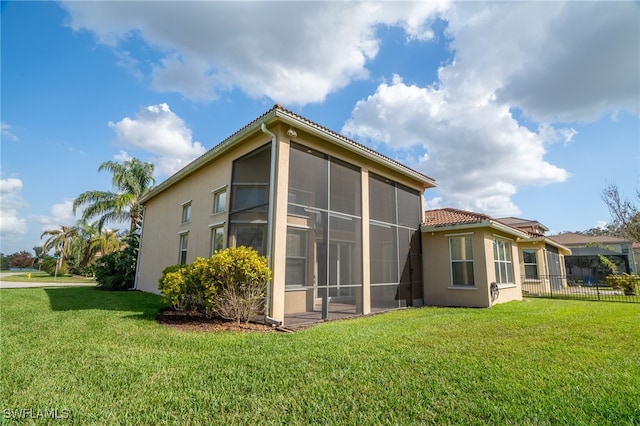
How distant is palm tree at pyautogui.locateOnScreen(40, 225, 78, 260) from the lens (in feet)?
113

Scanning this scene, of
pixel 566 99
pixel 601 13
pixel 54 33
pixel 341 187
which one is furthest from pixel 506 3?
pixel 54 33

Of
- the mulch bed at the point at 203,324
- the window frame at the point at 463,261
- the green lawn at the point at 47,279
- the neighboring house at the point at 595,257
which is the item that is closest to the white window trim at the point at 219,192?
the mulch bed at the point at 203,324

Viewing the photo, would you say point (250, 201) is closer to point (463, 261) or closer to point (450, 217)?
point (463, 261)

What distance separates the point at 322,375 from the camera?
408 centimetres

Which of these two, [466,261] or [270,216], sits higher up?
[270,216]

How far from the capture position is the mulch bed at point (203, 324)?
22.9ft

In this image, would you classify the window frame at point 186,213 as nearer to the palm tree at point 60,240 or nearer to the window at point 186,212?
the window at point 186,212

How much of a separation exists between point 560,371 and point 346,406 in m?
3.47

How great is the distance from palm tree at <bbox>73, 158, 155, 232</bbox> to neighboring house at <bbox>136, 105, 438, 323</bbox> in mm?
13498

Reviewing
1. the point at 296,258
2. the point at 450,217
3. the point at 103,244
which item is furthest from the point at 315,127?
the point at 103,244

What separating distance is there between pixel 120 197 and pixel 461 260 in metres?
25.0

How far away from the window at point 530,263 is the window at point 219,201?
1975 centimetres

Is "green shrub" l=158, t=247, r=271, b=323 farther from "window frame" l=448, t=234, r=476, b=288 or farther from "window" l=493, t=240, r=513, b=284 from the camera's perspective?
"window" l=493, t=240, r=513, b=284

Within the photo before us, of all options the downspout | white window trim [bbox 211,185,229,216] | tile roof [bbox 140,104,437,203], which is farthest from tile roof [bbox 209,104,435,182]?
white window trim [bbox 211,185,229,216]
